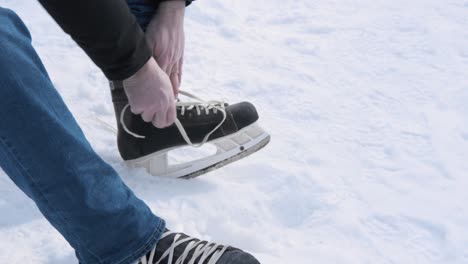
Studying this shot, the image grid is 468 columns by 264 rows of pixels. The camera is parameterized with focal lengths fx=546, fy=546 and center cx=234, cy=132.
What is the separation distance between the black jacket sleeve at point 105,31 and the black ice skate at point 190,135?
530 mm

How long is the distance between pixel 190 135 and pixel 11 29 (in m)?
0.68

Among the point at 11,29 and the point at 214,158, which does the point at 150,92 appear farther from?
the point at 214,158

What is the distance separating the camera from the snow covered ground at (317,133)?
1.30 metres

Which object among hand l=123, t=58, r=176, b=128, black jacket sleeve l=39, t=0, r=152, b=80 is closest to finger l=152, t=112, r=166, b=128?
hand l=123, t=58, r=176, b=128

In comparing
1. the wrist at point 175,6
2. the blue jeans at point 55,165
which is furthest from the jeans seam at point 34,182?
the wrist at point 175,6

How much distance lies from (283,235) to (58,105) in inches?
26.2

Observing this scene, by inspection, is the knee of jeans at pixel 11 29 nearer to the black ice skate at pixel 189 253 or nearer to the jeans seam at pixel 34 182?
the jeans seam at pixel 34 182

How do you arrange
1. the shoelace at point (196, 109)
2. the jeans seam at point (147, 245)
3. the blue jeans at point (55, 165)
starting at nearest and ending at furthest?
the blue jeans at point (55, 165) < the jeans seam at point (147, 245) < the shoelace at point (196, 109)

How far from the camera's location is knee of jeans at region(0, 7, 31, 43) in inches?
33.5

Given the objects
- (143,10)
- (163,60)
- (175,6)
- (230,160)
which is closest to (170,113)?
(163,60)

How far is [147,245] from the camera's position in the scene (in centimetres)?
95

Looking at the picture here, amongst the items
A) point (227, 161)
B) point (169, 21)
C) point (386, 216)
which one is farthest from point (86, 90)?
point (386, 216)

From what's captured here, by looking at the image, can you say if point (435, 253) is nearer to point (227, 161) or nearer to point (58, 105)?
point (227, 161)

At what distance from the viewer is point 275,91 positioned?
2.12m
